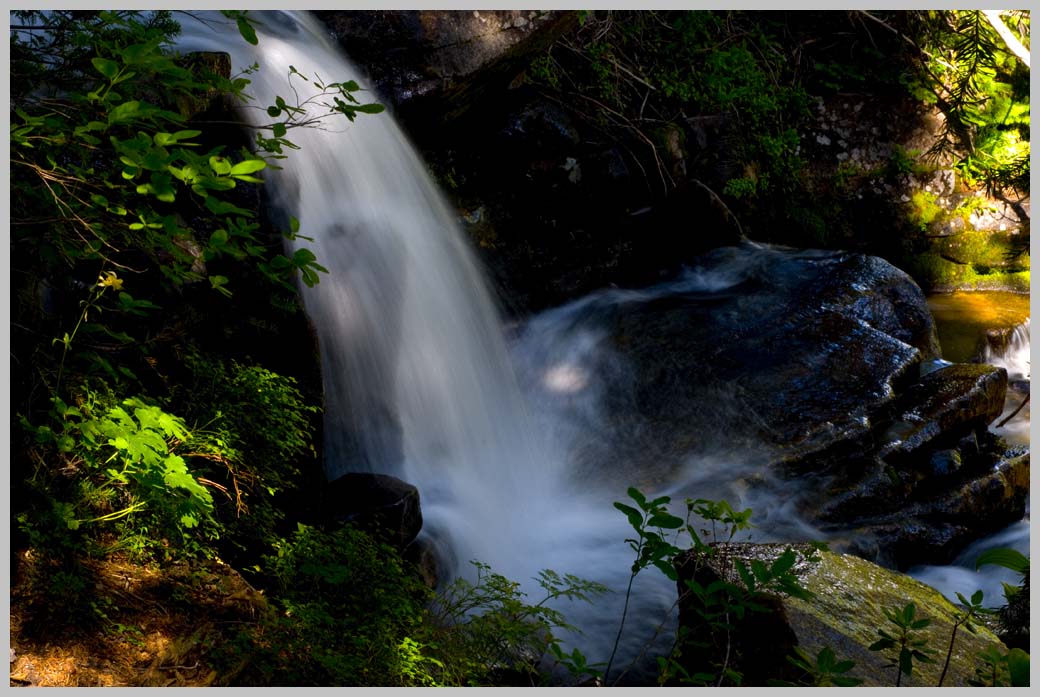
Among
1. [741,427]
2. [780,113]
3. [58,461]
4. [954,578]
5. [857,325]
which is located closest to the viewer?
[58,461]

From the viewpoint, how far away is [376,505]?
3986 millimetres

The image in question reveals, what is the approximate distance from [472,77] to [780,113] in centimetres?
439

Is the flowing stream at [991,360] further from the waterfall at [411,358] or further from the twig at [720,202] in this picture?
the twig at [720,202]

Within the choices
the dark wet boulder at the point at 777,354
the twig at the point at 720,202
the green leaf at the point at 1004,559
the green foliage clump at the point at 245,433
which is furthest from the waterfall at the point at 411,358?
the twig at the point at 720,202

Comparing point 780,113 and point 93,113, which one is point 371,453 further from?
point 780,113

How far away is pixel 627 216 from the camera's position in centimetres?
767

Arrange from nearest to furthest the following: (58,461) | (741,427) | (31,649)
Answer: (31,649), (58,461), (741,427)

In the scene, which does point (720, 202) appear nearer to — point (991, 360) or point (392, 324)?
point (991, 360)

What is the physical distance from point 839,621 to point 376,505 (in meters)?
2.15

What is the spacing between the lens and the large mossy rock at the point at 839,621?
2.85 m

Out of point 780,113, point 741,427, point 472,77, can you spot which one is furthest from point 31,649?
point 780,113

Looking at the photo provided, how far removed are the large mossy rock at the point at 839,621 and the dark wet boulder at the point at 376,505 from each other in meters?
1.40

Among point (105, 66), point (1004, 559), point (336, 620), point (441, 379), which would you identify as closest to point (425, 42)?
point (441, 379)

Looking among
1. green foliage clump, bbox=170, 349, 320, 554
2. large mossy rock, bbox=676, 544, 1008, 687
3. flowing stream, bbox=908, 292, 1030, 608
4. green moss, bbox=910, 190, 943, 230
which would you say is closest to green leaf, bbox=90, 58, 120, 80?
green foliage clump, bbox=170, 349, 320, 554
